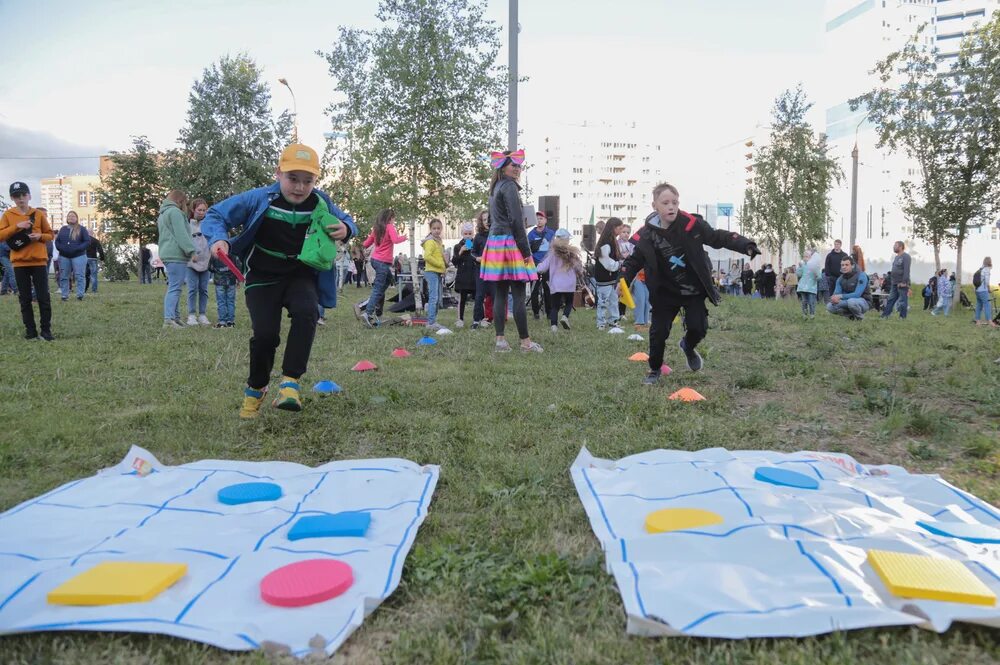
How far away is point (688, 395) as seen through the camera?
5.62m

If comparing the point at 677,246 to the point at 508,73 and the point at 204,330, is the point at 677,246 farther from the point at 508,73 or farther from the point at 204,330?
the point at 508,73

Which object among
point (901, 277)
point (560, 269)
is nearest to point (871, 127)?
point (901, 277)

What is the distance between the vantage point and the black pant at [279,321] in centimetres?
498

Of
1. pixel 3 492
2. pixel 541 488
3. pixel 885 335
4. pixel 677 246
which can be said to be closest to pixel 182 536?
pixel 3 492

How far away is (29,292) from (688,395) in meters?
8.23

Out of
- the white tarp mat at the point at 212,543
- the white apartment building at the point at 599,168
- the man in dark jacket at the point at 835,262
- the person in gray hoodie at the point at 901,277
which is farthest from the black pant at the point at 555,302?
the white apartment building at the point at 599,168

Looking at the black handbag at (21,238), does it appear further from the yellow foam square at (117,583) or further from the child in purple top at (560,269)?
the yellow foam square at (117,583)

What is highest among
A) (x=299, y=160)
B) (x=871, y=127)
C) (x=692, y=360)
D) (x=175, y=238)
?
(x=871, y=127)

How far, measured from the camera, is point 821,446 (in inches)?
173

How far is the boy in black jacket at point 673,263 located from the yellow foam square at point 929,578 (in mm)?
3914

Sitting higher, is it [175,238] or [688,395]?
[175,238]

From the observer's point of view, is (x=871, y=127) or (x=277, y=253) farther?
(x=871, y=127)

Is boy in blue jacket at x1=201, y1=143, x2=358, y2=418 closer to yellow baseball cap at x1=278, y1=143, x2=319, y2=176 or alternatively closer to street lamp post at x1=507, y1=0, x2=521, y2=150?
yellow baseball cap at x1=278, y1=143, x2=319, y2=176

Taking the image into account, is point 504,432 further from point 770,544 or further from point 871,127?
point 871,127
